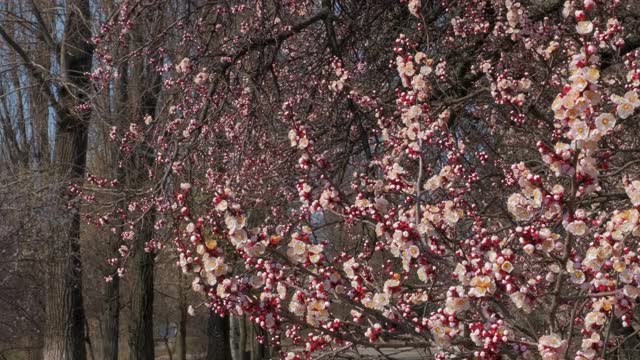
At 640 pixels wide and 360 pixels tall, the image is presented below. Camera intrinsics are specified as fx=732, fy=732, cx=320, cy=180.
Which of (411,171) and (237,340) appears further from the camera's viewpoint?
(237,340)

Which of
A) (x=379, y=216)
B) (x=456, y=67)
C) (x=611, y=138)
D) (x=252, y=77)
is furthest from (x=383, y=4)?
(x=379, y=216)

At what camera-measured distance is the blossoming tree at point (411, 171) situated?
2.52m

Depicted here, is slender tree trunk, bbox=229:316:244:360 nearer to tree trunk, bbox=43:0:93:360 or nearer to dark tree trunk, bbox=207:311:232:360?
dark tree trunk, bbox=207:311:232:360

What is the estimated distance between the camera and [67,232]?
402 inches

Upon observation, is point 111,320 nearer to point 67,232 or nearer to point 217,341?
point 217,341

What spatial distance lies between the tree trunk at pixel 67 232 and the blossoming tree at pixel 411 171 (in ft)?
10.7

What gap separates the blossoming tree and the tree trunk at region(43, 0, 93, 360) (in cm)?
325

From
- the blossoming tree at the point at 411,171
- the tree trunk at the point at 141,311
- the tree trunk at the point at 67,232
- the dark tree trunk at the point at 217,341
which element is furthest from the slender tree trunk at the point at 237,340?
the blossoming tree at the point at 411,171

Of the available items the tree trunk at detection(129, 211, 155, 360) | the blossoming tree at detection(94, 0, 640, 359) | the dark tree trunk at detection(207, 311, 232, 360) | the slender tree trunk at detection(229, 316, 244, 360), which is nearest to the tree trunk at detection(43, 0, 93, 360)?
the tree trunk at detection(129, 211, 155, 360)

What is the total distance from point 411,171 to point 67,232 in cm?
632

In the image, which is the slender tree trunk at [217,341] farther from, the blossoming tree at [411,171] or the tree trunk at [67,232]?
the blossoming tree at [411,171]

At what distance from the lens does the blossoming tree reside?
252 cm

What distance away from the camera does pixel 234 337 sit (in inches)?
880

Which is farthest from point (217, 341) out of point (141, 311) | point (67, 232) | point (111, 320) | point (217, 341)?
point (67, 232)
